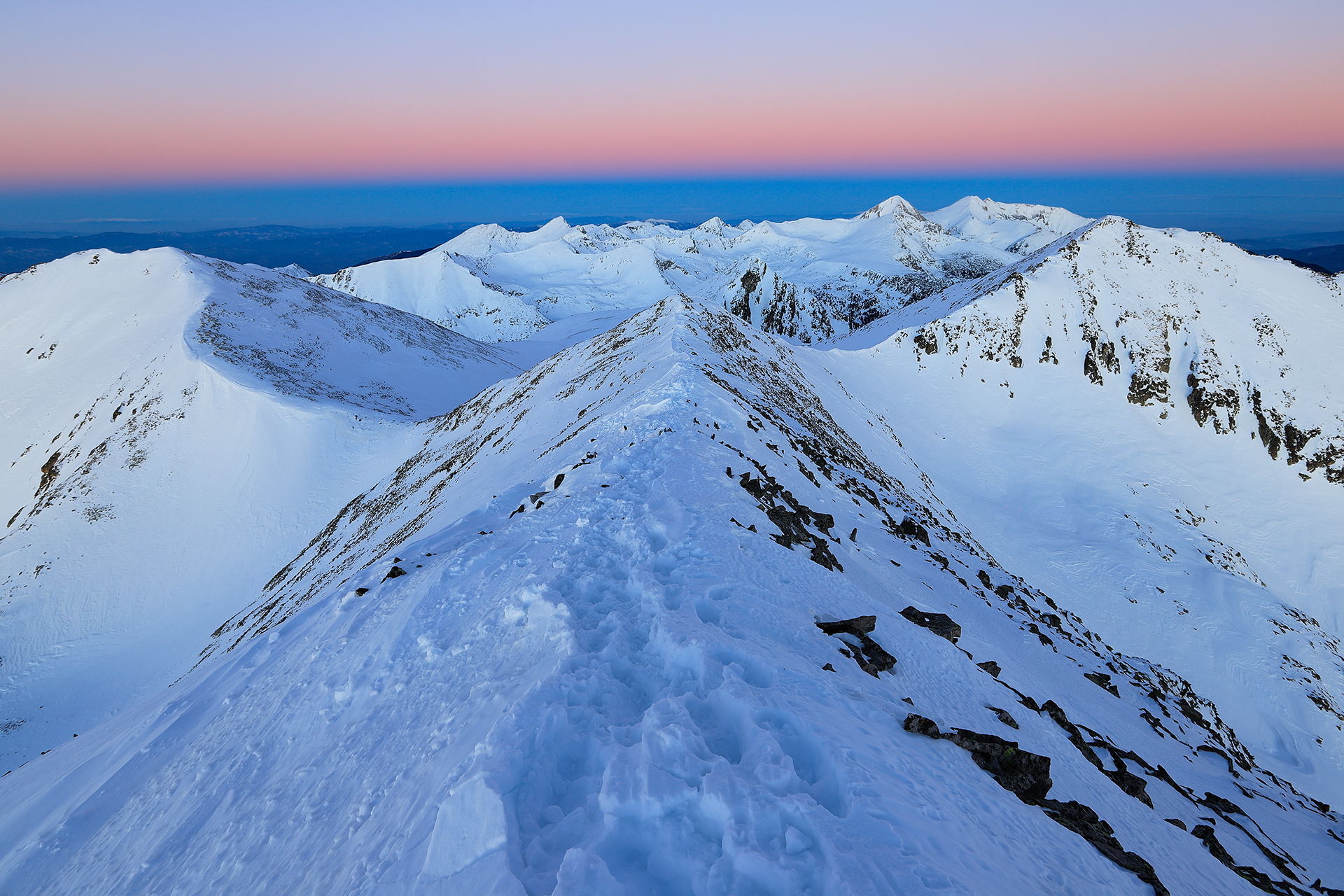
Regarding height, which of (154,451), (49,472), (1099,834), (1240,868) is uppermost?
(1099,834)

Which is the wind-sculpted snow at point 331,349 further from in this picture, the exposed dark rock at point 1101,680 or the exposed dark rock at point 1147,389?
the exposed dark rock at point 1147,389

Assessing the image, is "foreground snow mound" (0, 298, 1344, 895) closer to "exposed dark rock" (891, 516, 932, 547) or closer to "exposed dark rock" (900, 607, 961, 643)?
"exposed dark rock" (900, 607, 961, 643)

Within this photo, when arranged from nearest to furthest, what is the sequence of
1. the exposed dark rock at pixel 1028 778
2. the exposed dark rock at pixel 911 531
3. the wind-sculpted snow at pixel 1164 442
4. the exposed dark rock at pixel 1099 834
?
the exposed dark rock at pixel 1099 834
the exposed dark rock at pixel 1028 778
the exposed dark rock at pixel 911 531
the wind-sculpted snow at pixel 1164 442

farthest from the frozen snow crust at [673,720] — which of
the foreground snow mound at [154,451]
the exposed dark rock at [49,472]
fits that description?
the exposed dark rock at [49,472]

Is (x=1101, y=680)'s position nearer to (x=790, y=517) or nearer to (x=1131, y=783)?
(x=1131, y=783)

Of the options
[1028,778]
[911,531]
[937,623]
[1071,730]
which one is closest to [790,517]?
[937,623]

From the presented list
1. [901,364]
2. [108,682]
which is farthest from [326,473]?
[901,364]

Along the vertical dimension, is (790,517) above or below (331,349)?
above
